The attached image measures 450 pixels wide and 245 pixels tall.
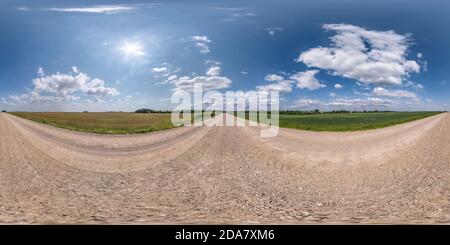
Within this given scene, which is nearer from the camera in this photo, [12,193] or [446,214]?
[446,214]

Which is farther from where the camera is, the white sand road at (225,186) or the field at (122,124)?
the field at (122,124)

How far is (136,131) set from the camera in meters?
42.5

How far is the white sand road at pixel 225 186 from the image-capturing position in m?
10.1

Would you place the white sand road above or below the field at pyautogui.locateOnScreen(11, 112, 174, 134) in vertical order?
below

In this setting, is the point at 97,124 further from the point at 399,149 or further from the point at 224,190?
the point at 224,190

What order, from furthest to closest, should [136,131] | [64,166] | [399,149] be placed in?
[136,131], [399,149], [64,166]

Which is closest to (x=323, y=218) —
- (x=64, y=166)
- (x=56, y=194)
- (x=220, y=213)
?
(x=220, y=213)

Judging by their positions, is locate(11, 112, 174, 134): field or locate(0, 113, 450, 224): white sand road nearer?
locate(0, 113, 450, 224): white sand road

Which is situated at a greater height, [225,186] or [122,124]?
[122,124]

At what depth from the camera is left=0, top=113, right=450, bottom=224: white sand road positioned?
10133 millimetres

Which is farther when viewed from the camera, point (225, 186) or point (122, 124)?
point (122, 124)

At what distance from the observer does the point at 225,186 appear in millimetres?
13852
